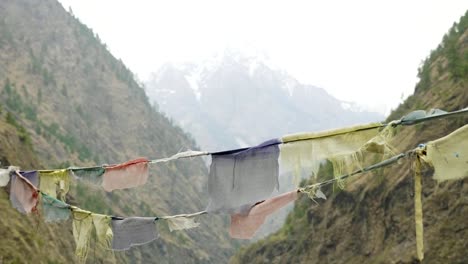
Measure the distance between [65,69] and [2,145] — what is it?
5629 centimetres

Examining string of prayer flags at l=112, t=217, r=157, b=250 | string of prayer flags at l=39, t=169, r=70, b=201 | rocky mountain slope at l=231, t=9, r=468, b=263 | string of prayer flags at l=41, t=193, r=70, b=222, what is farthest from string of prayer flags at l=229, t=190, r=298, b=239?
rocky mountain slope at l=231, t=9, r=468, b=263

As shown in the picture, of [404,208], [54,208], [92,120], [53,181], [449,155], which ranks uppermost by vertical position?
[92,120]

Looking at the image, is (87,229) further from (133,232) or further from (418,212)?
(418,212)

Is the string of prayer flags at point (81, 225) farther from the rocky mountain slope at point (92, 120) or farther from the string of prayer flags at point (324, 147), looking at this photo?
the rocky mountain slope at point (92, 120)

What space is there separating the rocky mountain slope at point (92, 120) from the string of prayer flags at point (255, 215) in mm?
29348

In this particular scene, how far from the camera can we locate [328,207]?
78.1 ft

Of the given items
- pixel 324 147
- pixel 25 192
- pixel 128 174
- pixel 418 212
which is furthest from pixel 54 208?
pixel 418 212

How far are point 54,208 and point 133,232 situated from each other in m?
1.35

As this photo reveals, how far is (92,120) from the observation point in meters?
73.4

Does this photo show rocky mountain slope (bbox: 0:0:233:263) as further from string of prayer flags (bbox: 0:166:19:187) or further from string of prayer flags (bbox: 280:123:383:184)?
string of prayer flags (bbox: 280:123:383:184)

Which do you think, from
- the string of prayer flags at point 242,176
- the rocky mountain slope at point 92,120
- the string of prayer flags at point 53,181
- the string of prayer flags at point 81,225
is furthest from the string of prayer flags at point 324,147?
the rocky mountain slope at point 92,120

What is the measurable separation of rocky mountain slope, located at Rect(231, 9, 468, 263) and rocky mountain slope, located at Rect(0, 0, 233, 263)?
16.8m

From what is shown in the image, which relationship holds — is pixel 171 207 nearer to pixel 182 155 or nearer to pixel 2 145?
pixel 2 145

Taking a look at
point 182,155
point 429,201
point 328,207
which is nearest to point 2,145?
point 328,207
